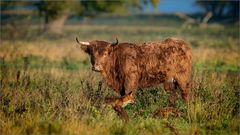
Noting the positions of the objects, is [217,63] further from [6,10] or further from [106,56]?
[6,10]

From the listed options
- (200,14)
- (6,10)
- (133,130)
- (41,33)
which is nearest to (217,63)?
(133,130)

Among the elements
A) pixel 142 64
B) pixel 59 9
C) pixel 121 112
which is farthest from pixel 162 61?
pixel 59 9

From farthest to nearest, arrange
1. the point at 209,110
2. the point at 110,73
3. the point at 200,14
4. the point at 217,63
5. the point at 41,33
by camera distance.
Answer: the point at 200,14 < the point at 41,33 < the point at 217,63 < the point at 110,73 < the point at 209,110

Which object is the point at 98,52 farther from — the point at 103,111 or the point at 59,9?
the point at 59,9

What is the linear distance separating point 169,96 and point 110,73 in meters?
1.47

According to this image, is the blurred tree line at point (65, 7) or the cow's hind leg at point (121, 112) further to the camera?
the blurred tree line at point (65, 7)

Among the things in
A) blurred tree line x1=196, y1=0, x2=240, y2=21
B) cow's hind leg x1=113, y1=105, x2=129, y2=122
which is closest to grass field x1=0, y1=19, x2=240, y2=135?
cow's hind leg x1=113, y1=105, x2=129, y2=122

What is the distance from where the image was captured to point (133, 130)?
10.1 metres

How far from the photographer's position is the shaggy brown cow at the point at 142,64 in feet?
38.9

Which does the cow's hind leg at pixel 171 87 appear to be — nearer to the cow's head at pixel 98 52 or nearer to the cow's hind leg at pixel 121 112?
the cow's head at pixel 98 52

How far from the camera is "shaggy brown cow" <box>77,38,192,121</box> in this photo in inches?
466

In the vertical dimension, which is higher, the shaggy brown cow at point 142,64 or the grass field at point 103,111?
the shaggy brown cow at point 142,64

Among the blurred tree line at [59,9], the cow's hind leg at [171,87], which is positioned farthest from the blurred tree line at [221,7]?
the cow's hind leg at [171,87]

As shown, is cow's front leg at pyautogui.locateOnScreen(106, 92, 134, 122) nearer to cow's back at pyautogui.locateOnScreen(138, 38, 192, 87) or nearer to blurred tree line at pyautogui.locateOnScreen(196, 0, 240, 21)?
cow's back at pyautogui.locateOnScreen(138, 38, 192, 87)
